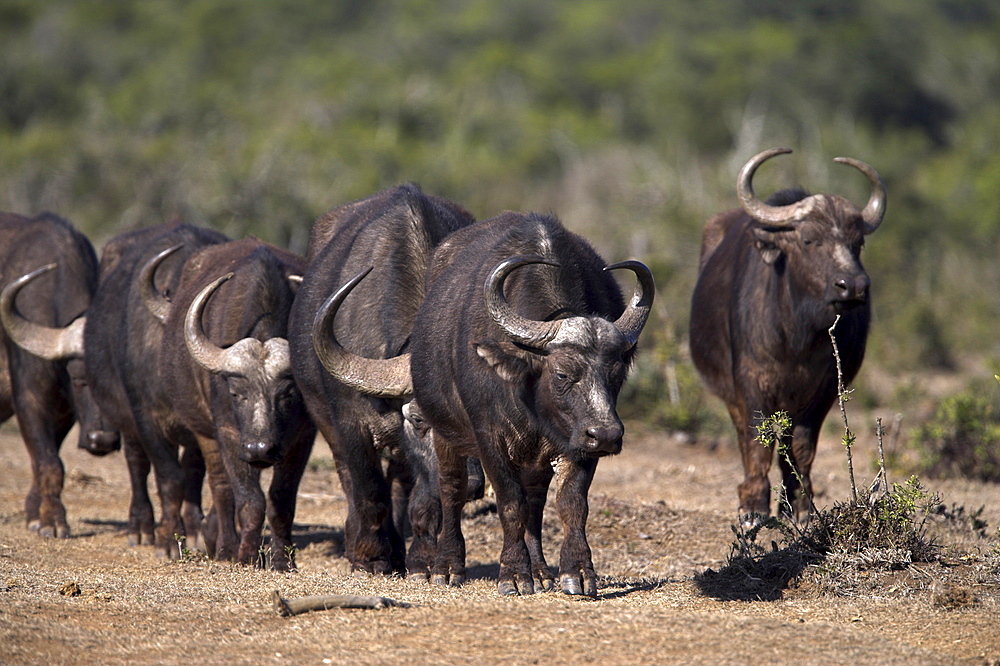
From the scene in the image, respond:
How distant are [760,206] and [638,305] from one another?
3010 millimetres

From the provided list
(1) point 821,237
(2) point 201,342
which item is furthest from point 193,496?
(1) point 821,237

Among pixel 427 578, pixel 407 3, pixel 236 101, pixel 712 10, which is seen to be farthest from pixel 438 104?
pixel 407 3

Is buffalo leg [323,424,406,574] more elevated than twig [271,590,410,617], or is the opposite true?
buffalo leg [323,424,406,574]

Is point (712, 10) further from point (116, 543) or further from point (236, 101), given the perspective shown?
point (116, 543)

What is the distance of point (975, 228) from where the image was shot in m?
25.9

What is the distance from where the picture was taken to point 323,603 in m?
6.11

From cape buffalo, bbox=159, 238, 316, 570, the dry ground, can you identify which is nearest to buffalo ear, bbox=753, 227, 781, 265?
the dry ground

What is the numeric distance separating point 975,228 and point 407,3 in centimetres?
5401

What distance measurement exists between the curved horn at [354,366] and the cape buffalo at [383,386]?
0.06ft

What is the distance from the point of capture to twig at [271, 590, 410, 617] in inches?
238

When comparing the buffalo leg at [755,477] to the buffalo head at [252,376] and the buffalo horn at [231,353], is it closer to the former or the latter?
the buffalo head at [252,376]

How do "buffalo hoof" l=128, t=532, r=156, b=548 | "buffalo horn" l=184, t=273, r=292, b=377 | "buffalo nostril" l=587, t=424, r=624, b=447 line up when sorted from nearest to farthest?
"buffalo nostril" l=587, t=424, r=624, b=447 → "buffalo horn" l=184, t=273, r=292, b=377 → "buffalo hoof" l=128, t=532, r=156, b=548

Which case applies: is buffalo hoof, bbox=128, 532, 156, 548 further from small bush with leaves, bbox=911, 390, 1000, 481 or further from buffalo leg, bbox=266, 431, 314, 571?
small bush with leaves, bbox=911, 390, 1000, 481

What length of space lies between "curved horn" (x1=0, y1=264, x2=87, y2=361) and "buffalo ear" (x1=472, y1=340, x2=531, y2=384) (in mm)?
5174
